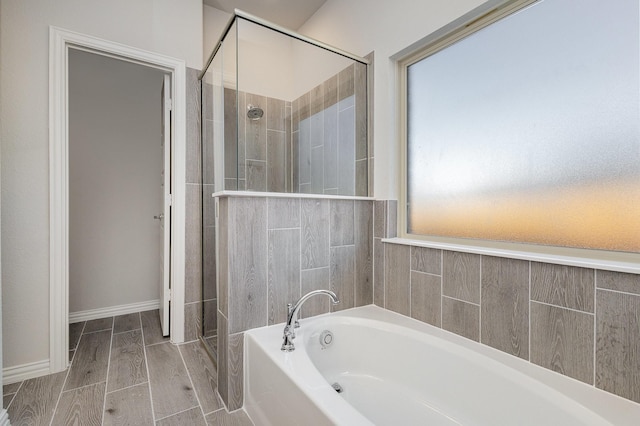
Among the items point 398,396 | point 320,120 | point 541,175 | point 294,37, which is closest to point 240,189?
point 320,120

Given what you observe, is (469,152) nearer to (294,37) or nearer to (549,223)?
(549,223)

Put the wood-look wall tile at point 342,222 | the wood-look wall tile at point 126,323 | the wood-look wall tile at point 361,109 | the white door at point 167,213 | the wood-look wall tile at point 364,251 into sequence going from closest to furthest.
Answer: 1. the wood-look wall tile at point 342,222
2. the wood-look wall tile at point 364,251
3. the wood-look wall tile at point 361,109
4. the white door at point 167,213
5. the wood-look wall tile at point 126,323

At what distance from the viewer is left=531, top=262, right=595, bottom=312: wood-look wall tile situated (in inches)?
44.5

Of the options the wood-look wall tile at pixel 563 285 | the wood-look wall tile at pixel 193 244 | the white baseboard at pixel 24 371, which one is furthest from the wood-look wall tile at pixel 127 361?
the wood-look wall tile at pixel 563 285

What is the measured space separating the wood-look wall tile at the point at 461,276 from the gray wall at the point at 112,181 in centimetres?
257

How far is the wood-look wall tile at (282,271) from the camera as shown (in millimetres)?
1685

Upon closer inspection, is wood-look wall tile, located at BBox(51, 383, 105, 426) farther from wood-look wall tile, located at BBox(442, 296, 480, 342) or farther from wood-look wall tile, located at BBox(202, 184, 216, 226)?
wood-look wall tile, located at BBox(442, 296, 480, 342)

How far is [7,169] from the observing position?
5.83 feet

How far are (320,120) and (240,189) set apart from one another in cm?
91

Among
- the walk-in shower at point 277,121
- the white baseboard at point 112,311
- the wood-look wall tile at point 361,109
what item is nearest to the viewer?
the walk-in shower at point 277,121

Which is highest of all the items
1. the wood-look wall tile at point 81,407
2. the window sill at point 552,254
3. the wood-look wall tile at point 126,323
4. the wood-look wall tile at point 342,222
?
the wood-look wall tile at point 342,222

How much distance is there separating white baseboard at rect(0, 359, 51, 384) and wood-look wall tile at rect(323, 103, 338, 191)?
7.07 feet

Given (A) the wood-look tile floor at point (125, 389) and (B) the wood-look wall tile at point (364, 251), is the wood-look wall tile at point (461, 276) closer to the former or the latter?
(B) the wood-look wall tile at point (364, 251)

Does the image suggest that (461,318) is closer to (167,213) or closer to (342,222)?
(342,222)
